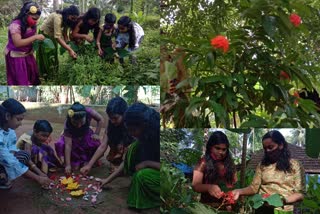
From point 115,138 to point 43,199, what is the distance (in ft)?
1.30

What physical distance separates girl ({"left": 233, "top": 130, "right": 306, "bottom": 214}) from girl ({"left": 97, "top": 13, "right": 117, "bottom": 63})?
76cm

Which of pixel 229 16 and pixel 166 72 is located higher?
pixel 229 16

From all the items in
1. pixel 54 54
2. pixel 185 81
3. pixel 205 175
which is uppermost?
pixel 54 54

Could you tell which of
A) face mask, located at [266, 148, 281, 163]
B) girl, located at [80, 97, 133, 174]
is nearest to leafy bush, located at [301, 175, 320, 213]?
face mask, located at [266, 148, 281, 163]

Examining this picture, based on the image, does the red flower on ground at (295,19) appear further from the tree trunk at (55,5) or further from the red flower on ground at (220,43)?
the tree trunk at (55,5)

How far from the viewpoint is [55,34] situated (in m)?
1.82

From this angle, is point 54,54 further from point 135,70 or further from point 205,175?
point 205,175

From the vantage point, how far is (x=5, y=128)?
72.3 inches

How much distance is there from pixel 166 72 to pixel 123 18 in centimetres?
30

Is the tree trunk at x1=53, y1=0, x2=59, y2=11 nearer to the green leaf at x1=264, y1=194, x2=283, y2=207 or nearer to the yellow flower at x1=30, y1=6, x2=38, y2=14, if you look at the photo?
the yellow flower at x1=30, y1=6, x2=38, y2=14

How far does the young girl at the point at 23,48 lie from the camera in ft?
5.88

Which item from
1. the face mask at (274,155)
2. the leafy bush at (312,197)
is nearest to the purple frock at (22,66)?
the face mask at (274,155)

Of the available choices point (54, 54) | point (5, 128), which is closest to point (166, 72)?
point (54, 54)

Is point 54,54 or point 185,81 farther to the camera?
point 54,54
